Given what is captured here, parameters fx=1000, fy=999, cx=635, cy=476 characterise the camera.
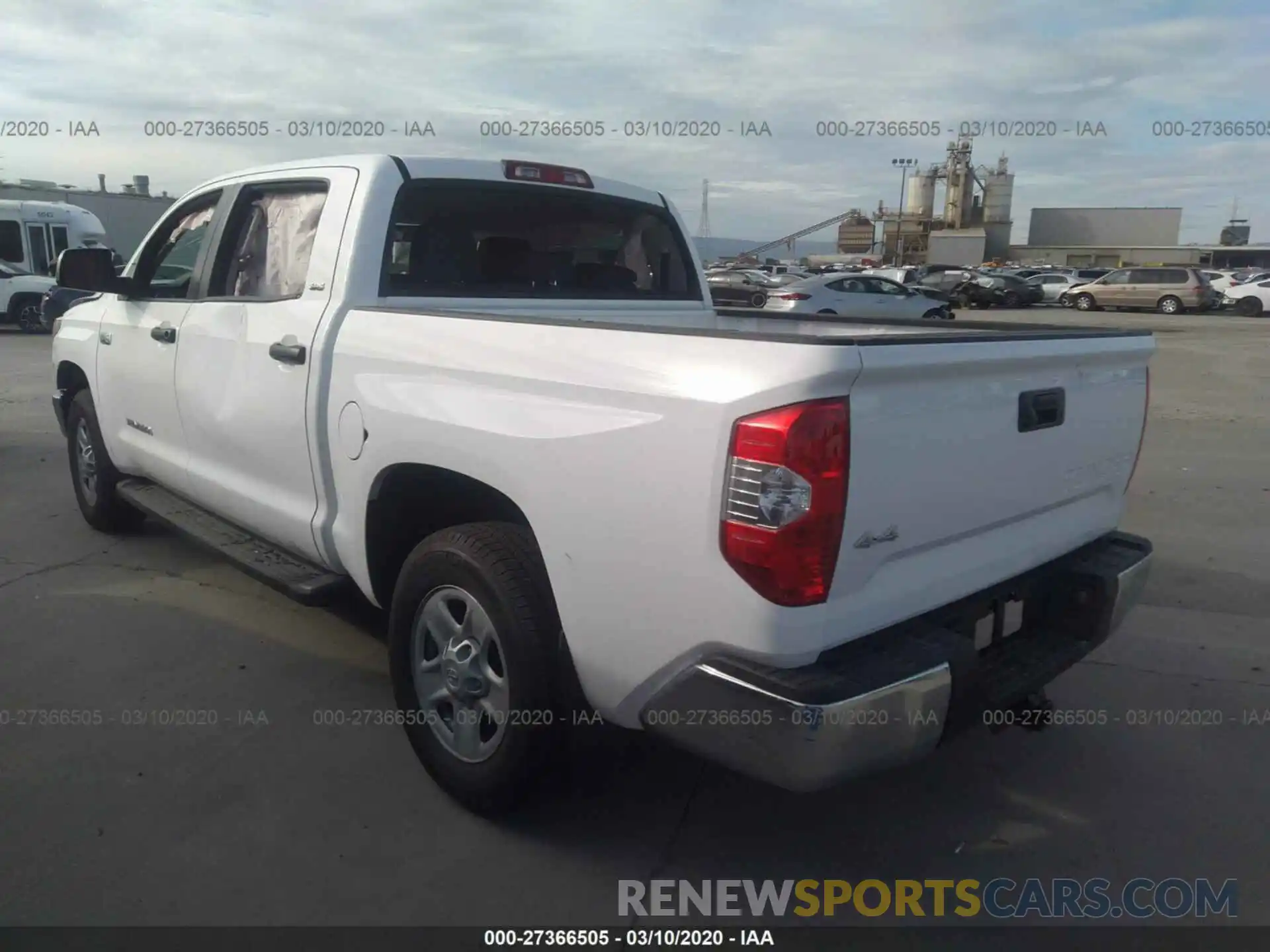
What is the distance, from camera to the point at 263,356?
12.3 ft

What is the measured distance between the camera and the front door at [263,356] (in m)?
3.63

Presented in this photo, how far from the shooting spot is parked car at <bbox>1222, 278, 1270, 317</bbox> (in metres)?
32.2

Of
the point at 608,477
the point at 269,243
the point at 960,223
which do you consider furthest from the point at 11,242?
the point at 960,223

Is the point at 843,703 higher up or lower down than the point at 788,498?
lower down

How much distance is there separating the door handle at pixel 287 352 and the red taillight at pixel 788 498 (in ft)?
6.31

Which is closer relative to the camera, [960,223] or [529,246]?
[529,246]

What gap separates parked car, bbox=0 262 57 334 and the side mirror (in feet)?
52.8

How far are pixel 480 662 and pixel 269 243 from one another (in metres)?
2.16

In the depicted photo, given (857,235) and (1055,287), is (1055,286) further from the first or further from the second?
(857,235)

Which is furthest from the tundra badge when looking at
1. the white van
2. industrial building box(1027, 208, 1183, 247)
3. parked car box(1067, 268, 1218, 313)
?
industrial building box(1027, 208, 1183, 247)

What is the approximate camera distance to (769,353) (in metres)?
2.24

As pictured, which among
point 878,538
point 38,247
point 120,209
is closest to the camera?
point 878,538

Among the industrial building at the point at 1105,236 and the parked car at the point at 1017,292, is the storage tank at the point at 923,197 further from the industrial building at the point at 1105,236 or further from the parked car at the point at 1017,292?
the parked car at the point at 1017,292

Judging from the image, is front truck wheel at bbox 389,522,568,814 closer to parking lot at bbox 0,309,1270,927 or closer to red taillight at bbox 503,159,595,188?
parking lot at bbox 0,309,1270,927
